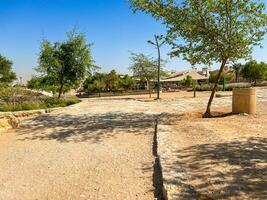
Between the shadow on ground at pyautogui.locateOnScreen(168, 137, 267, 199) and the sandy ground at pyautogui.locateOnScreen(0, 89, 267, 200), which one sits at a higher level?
the shadow on ground at pyautogui.locateOnScreen(168, 137, 267, 199)

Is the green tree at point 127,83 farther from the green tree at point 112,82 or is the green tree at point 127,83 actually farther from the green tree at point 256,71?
the green tree at point 256,71

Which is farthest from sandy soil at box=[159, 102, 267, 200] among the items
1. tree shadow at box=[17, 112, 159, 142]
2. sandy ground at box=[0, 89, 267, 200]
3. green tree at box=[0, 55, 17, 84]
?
green tree at box=[0, 55, 17, 84]

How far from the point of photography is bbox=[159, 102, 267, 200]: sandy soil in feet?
15.3

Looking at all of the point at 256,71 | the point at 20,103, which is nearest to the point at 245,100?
the point at 20,103

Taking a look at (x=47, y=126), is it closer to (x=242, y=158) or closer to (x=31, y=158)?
(x=31, y=158)

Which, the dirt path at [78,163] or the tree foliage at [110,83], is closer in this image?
the dirt path at [78,163]

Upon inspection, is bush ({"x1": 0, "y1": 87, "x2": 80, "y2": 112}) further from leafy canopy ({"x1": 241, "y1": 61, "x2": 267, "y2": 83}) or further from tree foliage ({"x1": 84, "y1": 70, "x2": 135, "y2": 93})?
leafy canopy ({"x1": 241, "y1": 61, "x2": 267, "y2": 83})

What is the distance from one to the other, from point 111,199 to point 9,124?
838 centimetres

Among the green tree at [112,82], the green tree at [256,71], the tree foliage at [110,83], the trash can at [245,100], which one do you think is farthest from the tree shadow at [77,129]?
the green tree at [256,71]

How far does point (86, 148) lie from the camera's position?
27.0ft

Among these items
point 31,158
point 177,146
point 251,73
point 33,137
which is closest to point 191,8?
point 177,146

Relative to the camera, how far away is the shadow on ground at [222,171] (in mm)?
4590

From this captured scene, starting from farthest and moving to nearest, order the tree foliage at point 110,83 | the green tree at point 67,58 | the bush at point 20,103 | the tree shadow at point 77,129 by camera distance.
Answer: the tree foliage at point 110,83, the green tree at point 67,58, the bush at point 20,103, the tree shadow at point 77,129

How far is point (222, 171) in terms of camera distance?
17.9 ft
